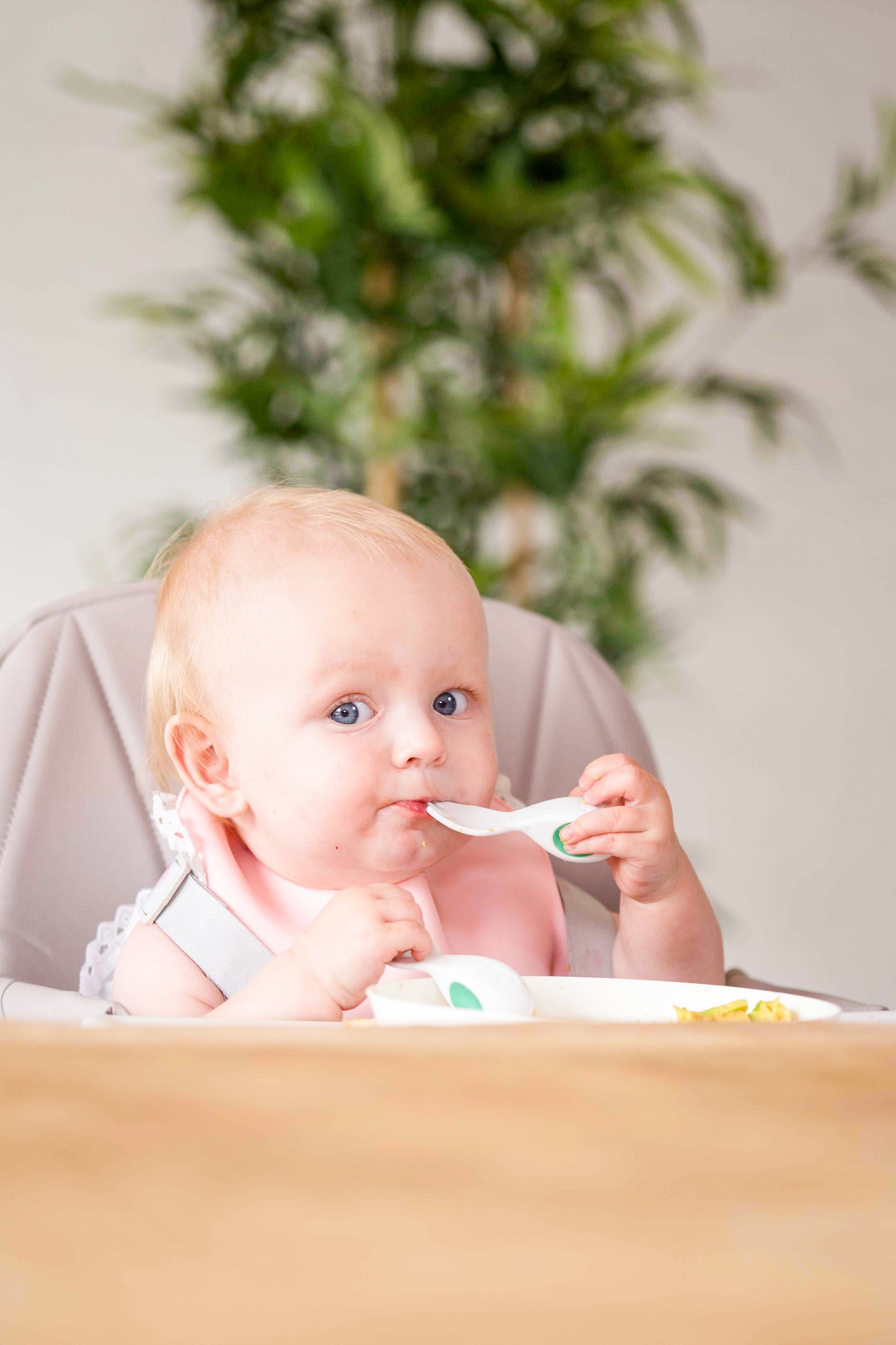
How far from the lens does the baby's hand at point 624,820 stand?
28.9 inches

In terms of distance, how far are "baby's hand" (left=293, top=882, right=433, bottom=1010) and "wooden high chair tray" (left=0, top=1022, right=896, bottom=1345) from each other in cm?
39

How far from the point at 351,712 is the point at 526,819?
0.42ft

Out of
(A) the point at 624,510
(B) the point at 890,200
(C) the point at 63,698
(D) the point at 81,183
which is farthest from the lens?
(B) the point at 890,200

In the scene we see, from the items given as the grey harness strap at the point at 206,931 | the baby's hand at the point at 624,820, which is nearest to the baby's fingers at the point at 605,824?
the baby's hand at the point at 624,820

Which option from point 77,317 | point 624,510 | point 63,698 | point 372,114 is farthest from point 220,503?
point 77,317

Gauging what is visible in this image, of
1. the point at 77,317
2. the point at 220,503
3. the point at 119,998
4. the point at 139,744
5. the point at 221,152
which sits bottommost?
the point at 119,998

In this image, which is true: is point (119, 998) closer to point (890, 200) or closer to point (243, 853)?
point (243, 853)

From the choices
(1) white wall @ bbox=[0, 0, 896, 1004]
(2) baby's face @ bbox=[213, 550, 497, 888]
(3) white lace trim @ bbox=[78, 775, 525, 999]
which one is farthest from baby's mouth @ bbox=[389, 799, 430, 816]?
(1) white wall @ bbox=[0, 0, 896, 1004]

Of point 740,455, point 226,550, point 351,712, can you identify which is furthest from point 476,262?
point 351,712

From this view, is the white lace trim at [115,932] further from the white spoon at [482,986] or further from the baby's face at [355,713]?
the white spoon at [482,986]

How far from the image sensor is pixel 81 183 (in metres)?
2.37

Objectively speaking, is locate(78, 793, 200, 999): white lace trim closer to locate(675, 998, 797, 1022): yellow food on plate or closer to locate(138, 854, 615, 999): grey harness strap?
locate(138, 854, 615, 999): grey harness strap

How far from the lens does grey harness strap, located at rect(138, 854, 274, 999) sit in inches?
30.1

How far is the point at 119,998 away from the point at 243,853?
13 centimetres
